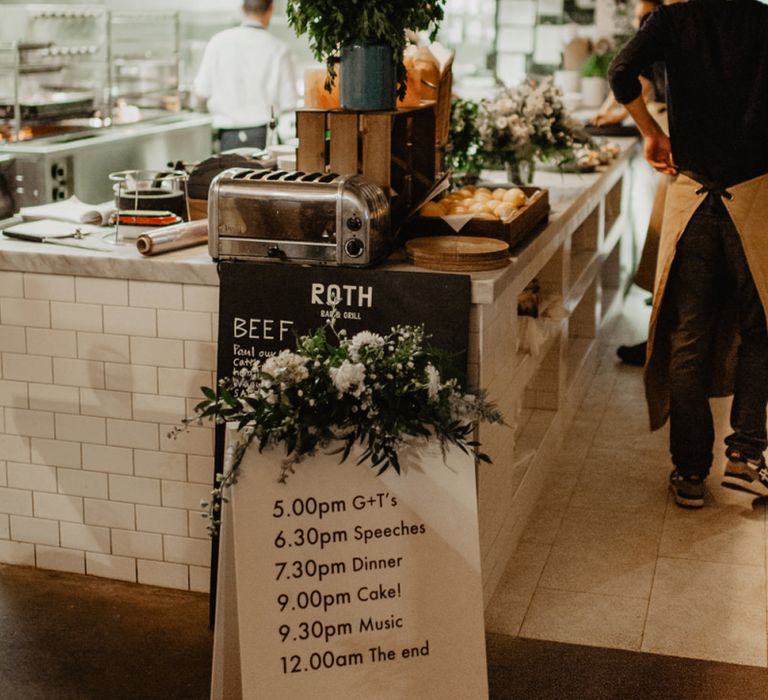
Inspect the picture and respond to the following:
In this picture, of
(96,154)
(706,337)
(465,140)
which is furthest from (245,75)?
(706,337)

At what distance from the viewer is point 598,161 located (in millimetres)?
5824

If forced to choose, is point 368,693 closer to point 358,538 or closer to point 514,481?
point 358,538

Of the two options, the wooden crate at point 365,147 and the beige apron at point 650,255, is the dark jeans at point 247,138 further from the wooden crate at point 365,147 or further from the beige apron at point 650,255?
the wooden crate at point 365,147

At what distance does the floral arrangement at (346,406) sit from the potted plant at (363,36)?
111 cm

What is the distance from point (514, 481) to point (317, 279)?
3.96 ft

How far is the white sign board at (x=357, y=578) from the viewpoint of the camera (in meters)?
→ 2.54

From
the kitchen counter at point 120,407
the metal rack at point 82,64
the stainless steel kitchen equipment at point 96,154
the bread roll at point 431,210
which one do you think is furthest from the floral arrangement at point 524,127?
the metal rack at point 82,64

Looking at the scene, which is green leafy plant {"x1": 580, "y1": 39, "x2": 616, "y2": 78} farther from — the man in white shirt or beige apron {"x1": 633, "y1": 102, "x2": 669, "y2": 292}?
beige apron {"x1": 633, "y1": 102, "x2": 669, "y2": 292}

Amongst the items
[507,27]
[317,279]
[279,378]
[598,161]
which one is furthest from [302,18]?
[507,27]

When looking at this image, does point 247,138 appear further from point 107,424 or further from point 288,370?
point 288,370

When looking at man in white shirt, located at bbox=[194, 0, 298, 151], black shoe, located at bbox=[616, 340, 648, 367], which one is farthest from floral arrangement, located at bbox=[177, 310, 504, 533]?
man in white shirt, located at bbox=[194, 0, 298, 151]

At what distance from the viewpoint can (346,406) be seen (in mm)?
2533

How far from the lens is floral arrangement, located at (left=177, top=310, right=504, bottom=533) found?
252 cm

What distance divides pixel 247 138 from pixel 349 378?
5.13 meters
